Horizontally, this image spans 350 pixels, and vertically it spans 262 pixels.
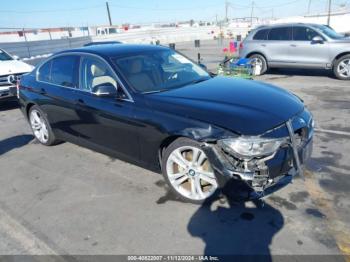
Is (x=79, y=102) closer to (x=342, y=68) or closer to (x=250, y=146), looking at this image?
(x=250, y=146)

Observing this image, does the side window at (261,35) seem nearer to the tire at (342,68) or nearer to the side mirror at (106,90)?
the tire at (342,68)

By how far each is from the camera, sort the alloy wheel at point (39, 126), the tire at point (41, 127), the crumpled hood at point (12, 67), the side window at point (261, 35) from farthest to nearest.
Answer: the side window at point (261, 35) < the crumpled hood at point (12, 67) < the alloy wheel at point (39, 126) < the tire at point (41, 127)

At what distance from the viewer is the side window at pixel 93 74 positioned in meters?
4.29

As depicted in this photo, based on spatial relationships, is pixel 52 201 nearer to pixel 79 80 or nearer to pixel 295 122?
pixel 79 80

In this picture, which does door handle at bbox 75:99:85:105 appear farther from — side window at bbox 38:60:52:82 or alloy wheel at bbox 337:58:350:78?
alloy wheel at bbox 337:58:350:78

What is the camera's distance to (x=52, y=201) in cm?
396

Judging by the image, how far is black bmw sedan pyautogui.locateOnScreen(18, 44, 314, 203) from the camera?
3.20 meters

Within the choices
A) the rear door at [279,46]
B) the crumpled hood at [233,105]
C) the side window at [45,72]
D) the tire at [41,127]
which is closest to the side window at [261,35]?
the rear door at [279,46]

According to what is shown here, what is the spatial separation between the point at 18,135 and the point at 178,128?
449 cm

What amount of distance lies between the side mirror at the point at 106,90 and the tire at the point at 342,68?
8.46 m

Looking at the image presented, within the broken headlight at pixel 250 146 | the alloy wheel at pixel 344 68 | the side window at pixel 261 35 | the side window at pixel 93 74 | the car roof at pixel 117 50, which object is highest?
the car roof at pixel 117 50

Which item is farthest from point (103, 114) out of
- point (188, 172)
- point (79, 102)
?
point (188, 172)

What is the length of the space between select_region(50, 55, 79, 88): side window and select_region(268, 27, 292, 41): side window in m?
8.40

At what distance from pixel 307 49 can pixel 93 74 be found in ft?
27.1
